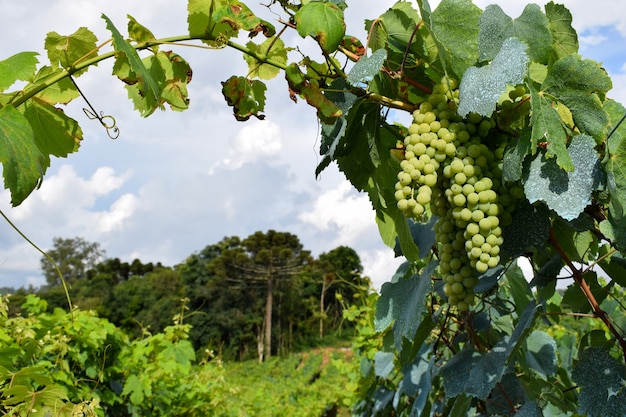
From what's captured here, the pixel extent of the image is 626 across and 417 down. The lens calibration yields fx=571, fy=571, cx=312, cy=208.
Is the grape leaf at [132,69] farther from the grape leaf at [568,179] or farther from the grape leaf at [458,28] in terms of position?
the grape leaf at [568,179]

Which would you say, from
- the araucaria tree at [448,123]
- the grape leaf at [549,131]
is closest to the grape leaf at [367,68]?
the araucaria tree at [448,123]

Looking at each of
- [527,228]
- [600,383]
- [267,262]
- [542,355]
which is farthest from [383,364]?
[267,262]

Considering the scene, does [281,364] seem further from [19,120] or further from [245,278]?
[19,120]

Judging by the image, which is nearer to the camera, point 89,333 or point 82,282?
point 89,333

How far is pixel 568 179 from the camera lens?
0.86m

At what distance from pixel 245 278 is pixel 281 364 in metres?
10.8

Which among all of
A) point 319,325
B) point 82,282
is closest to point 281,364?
point 319,325

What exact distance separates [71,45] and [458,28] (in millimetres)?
772

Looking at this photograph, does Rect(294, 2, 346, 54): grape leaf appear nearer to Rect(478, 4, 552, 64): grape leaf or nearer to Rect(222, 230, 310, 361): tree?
Rect(478, 4, 552, 64): grape leaf

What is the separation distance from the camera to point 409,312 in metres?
1.19

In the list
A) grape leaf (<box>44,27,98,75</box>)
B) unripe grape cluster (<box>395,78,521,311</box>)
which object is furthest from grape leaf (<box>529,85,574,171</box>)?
grape leaf (<box>44,27,98,75</box>)

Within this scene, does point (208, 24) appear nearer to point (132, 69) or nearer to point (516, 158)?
point (132, 69)

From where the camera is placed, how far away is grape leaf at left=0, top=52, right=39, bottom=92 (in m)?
1.03

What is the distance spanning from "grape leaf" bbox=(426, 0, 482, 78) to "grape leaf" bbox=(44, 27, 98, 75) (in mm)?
686
